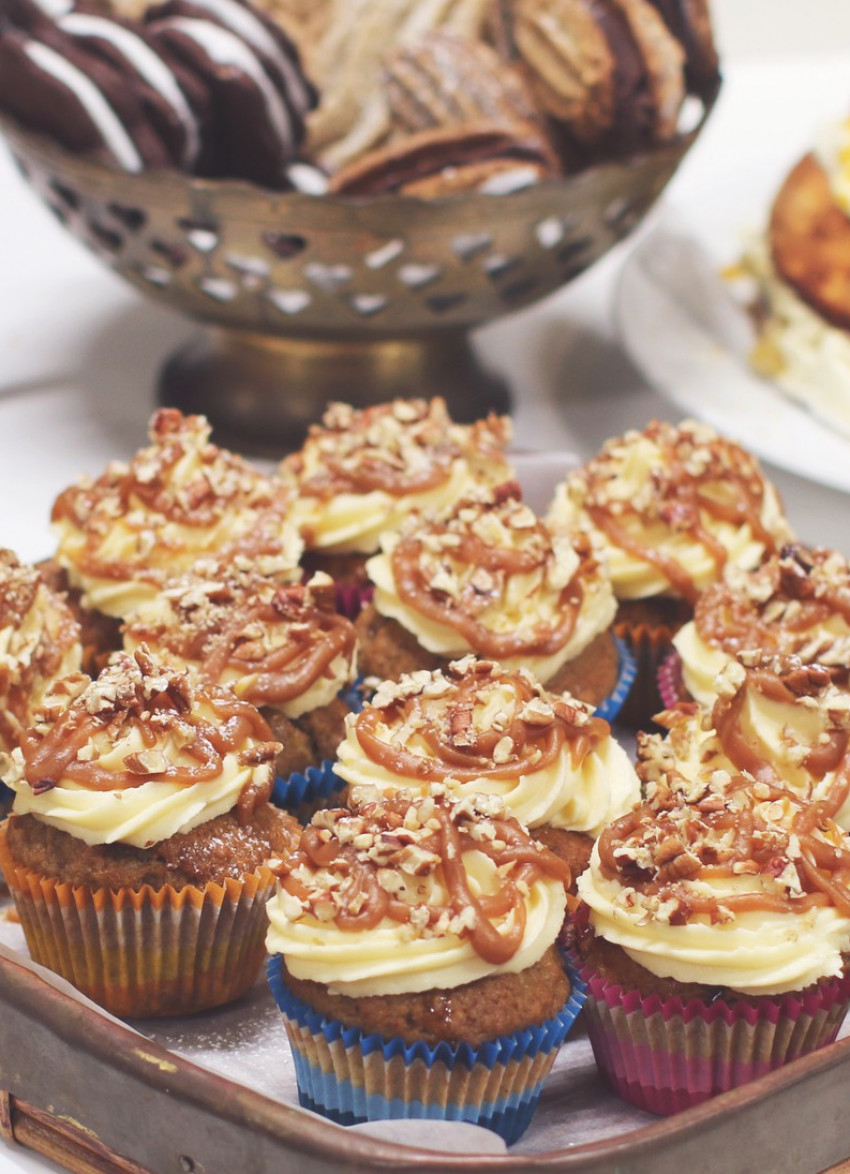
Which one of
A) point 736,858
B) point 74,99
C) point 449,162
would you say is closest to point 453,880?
point 736,858

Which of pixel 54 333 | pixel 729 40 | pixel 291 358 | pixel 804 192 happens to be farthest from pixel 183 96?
pixel 729 40

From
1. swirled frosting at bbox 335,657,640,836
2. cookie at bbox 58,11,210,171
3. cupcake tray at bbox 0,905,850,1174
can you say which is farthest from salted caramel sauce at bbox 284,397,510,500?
cupcake tray at bbox 0,905,850,1174

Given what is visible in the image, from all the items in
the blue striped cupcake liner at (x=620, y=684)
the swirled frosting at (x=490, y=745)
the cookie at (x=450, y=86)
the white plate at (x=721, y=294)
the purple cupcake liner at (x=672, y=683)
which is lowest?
the white plate at (x=721, y=294)

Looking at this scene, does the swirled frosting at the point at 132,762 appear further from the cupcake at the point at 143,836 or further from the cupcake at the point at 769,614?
the cupcake at the point at 769,614

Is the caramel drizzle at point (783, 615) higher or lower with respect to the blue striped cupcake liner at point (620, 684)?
higher

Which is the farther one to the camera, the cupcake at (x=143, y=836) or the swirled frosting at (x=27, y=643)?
the swirled frosting at (x=27, y=643)

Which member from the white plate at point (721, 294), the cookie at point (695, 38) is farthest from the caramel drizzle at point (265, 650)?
the cookie at point (695, 38)

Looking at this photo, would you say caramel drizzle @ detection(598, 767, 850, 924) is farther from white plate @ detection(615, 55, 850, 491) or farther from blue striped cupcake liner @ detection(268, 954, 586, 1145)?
white plate @ detection(615, 55, 850, 491)

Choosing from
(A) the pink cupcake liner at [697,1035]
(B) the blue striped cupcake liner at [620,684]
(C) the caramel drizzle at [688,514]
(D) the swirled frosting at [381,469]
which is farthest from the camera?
(D) the swirled frosting at [381,469]
